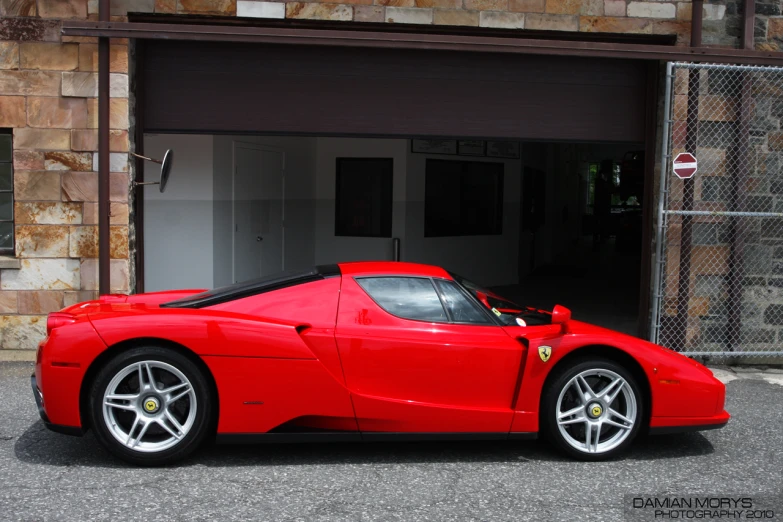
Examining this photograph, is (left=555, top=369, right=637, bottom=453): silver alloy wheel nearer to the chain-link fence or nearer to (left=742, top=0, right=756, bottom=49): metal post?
the chain-link fence

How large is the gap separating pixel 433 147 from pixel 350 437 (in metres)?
8.01

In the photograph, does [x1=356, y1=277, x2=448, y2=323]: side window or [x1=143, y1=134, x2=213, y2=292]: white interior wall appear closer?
[x1=356, y1=277, x2=448, y2=323]: side window

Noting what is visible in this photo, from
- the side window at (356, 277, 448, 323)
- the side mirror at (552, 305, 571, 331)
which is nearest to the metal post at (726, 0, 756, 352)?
the side mirror at (552, 305, 571, 331)

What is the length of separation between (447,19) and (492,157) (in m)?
5.57

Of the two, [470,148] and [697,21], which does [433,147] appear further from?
[697,21]

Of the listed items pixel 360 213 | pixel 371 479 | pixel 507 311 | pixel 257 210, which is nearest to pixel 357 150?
pixel 360 213

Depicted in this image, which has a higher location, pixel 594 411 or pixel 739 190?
pixel 739 190

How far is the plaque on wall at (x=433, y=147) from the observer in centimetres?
1156

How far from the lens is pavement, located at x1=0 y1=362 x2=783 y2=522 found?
3818 mm

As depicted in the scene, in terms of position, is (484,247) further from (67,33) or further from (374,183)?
(67,33)

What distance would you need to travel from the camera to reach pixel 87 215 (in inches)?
290

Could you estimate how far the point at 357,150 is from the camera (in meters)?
11.6

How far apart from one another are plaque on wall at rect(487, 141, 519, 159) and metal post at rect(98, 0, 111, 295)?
7114mm

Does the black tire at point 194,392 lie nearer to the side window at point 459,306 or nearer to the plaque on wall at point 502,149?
the side window at point 459,306
